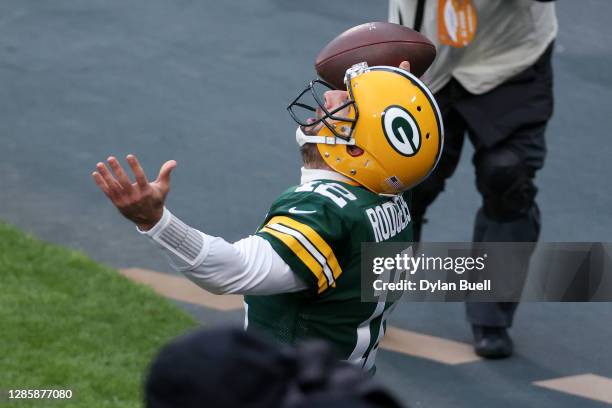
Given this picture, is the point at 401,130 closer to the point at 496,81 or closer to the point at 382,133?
the point at 382,133

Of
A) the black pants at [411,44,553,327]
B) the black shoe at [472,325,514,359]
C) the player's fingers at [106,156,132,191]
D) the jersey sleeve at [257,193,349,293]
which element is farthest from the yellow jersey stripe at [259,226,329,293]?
the black shoe at [472,325,514,359]

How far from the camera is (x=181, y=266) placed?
3650 millimetres

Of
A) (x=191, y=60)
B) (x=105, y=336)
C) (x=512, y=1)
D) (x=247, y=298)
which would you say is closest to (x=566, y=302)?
(x=512, y=1)

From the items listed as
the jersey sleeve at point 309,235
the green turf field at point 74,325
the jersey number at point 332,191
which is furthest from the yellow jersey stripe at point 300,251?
the green turf field at point 74,325

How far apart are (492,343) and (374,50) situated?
2.63 meters

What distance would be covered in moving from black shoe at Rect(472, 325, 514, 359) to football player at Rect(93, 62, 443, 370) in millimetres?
2437

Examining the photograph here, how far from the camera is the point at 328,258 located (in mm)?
3791

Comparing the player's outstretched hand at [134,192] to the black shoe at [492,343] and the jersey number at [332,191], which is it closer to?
the jersey number at [332,191]

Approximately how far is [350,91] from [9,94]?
6.28m

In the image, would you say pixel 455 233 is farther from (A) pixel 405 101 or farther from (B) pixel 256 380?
(B) pixel 256 380

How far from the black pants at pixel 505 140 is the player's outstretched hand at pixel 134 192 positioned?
293 cm

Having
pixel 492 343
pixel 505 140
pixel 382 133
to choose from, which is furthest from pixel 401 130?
pixel 492 343

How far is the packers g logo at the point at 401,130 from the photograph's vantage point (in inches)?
155

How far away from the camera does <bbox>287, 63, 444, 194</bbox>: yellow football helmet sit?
395cm
